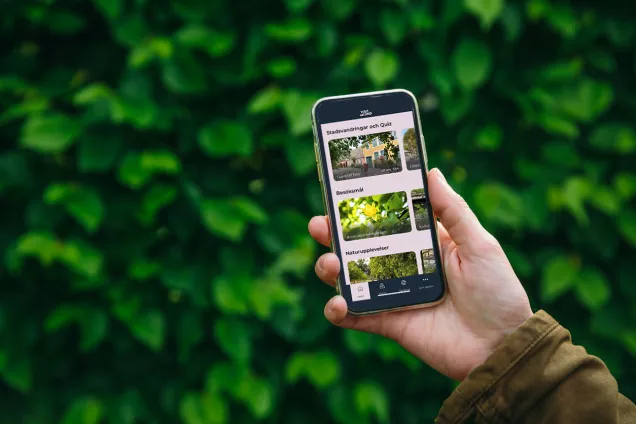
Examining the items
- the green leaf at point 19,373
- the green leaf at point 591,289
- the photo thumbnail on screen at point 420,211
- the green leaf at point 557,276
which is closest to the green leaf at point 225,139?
the photo thumbnail on screen at point 420,211

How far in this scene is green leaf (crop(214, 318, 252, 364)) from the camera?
1.66 m

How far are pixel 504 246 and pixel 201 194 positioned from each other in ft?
2.82

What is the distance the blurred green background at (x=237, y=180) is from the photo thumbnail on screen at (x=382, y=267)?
0.53 metres

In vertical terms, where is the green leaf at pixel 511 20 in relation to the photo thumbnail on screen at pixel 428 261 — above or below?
above

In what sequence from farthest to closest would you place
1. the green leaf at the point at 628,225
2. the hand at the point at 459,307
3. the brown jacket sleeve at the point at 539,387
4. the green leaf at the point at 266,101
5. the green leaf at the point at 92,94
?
the green leaf at the point at 628,225 → the green leaf at the point at 266,101 → the green leaf at the point at 92,94 → the hand at the point at 459,307 → the brown jacket sleeve at the point at 539,387

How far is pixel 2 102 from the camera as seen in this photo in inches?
63.9

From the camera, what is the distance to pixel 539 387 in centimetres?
90

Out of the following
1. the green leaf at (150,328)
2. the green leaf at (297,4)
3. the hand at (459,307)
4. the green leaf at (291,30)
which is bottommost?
the green leaf at (150,328)

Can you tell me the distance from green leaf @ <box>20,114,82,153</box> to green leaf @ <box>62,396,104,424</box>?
643 millimetres

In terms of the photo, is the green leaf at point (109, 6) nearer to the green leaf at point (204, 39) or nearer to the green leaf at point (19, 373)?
the green leaf at point (204, 39)

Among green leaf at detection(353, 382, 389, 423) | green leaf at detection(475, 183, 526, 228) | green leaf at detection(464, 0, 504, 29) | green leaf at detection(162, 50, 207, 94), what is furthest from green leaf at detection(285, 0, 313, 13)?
green leaf at detection(353, 382, 389, 423)

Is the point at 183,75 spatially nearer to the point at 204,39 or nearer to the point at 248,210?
the point at 204,39

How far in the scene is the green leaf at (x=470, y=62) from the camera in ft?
5.58

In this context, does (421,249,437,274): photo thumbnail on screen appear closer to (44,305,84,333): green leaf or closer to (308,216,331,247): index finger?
(308,216,331,247): index finger
